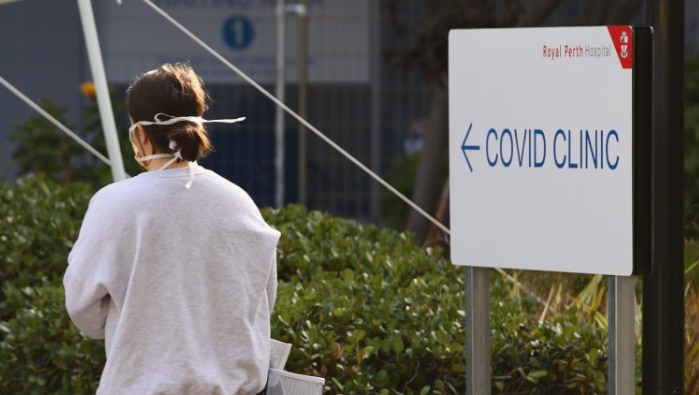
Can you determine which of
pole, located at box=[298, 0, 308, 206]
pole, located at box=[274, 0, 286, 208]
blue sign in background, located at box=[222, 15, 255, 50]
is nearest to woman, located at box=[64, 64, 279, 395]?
pole, located at box=[298, 0, 308, 206]

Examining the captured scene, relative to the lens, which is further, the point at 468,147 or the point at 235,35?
the point at 235,35

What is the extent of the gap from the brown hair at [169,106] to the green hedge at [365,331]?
1.63 m

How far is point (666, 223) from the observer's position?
14.7 ft

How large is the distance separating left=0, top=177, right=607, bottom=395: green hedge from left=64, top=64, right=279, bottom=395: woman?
1482 mm

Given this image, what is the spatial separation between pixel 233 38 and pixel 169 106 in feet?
42.3

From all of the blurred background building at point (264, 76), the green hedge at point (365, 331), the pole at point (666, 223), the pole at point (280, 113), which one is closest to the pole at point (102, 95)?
the green hedge at point (365, 331)

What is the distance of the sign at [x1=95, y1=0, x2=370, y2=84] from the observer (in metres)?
16.2

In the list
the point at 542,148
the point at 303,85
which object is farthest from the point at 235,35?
the point at 542,148

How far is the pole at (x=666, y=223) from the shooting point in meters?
4.45

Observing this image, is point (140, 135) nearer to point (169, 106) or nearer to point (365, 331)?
point (169, 106)

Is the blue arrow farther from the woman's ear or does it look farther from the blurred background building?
the blurred background building

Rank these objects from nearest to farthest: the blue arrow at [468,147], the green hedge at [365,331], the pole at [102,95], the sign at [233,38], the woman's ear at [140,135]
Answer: the woman's ear at [140,135], the blue arrow at [468,147], the green hedge at [365,331], the pole at [102,95], the sign at [233,38]

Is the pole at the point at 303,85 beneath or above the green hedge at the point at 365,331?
above

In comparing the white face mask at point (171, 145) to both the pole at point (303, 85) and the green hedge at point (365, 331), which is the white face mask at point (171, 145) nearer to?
the green hedge at point (365, 331)
